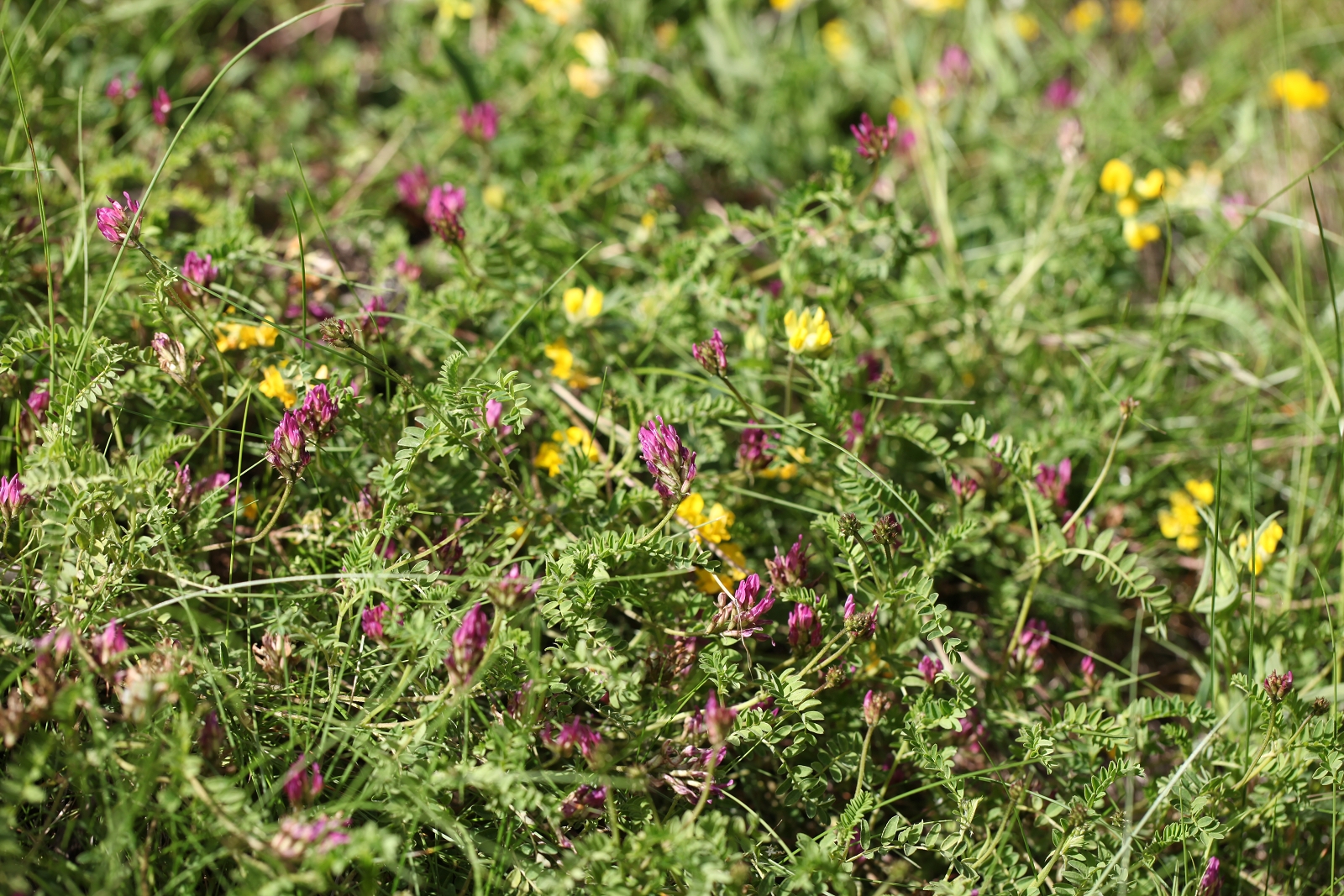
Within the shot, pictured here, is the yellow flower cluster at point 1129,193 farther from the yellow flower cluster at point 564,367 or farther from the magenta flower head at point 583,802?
the magenta flower head at point 583,802

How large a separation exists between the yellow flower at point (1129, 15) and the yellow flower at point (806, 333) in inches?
119

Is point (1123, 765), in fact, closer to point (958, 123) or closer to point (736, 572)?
point (736, 572)

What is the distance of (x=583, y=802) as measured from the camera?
1688 mm

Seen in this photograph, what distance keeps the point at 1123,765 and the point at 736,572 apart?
0.79m

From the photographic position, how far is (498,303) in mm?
2359

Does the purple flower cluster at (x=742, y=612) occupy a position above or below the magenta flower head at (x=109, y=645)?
below

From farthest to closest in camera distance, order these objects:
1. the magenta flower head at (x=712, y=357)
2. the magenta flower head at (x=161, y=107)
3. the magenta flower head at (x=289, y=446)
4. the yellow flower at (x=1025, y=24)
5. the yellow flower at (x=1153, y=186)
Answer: the yellow flower at (x=1025, y=24), the yellow flower at (x=1153, y=186), the magenta flower head at (x=161, y=107), the magenta flower head at (x=712, y=357), the magenta flower head at (x=289, y=446)

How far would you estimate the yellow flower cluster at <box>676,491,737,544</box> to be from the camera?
1.96m

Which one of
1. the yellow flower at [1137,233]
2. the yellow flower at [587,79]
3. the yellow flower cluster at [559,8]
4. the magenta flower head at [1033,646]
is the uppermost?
the yellow flower cluster at [559,8]

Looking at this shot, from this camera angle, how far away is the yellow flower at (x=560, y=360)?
222 centimetres

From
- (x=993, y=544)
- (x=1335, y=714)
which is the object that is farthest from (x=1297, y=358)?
(x=1335, y=714)

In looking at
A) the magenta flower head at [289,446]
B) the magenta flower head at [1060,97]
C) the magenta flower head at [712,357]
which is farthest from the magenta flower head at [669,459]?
the magenta flower head at [1060,97]

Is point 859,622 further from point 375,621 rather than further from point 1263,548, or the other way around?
point 1263,548

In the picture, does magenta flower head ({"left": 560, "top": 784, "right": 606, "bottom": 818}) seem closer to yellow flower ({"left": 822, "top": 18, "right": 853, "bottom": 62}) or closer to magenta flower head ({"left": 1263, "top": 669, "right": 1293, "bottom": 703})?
magenta flower head ({"left": 1263, "top": 669, "right": 1293, "bottom": 703})
